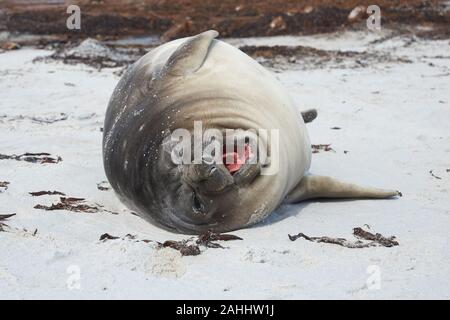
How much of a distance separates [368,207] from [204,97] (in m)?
1.13

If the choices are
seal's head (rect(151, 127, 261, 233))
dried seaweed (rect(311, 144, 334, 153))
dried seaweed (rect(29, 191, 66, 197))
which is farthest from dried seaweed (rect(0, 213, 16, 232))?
dried seaweed (rect(311, 144, 334, 153))

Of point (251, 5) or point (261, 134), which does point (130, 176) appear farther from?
point (251, 5)

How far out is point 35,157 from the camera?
4980 millimetres

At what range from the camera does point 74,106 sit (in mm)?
7254

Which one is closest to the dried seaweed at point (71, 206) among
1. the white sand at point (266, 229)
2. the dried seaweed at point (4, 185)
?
the white sand at point (266, 229)

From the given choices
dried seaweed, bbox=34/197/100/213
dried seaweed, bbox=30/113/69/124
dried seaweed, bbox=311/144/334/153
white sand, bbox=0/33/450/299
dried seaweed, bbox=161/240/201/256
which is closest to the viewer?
white sand, bbox=0/33/450/299

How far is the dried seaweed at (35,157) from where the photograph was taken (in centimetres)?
489

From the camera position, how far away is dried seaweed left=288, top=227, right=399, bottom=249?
3.20 meters

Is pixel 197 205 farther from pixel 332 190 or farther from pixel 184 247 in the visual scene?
pixel 332 190

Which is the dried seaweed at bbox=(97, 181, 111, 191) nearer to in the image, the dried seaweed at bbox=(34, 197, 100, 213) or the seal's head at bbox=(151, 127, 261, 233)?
the dried seaweed at bbox=(34, 197, 100, 213)

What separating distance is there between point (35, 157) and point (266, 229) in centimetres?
215

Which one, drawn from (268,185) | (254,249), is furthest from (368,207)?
(254,249)

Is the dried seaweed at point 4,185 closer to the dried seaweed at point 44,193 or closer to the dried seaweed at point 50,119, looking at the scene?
the dried seaweed at point 44,193

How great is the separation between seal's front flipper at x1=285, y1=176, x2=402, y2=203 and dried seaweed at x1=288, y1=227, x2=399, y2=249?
0.70 metres
